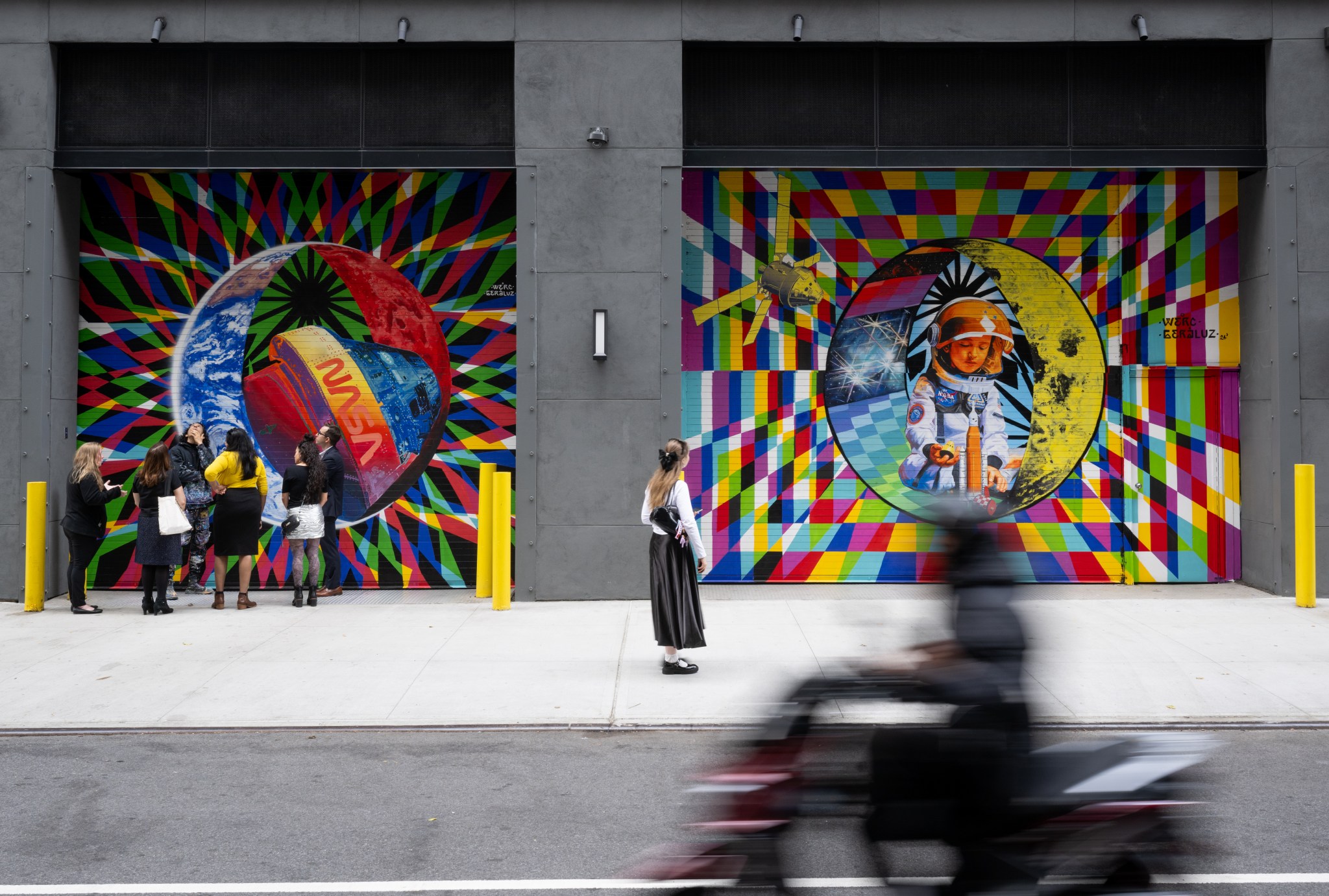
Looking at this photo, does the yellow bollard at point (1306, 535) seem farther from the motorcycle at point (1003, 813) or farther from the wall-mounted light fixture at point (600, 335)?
the motorcycle at point (1003, 813)

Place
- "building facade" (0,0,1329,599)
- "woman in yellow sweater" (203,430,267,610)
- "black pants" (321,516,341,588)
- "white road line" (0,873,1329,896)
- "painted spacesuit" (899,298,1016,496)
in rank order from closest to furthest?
"white road line" (0,873,1329,896) < "woman in yellow sweater" (203,430,267,610) < "building facade" (0,0,1329,599) < "black pants" (321,516,341,588) < "painted spacesuit" (899,298,1016,496)

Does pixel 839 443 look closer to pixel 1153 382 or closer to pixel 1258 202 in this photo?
pixel 1153 382

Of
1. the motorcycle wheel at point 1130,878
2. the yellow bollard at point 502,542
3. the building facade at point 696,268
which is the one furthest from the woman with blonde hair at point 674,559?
the motorcycle wheel at point 1130,878

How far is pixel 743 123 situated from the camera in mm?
12141

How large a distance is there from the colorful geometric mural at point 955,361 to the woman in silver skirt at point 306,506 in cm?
415

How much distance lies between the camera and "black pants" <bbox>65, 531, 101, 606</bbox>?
10.9 meters

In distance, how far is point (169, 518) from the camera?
10.9m

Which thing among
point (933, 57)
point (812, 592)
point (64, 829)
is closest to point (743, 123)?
point (933, 57)

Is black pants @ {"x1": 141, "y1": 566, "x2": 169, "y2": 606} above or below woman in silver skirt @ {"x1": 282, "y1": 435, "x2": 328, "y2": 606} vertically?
below

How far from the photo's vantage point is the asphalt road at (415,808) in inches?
191

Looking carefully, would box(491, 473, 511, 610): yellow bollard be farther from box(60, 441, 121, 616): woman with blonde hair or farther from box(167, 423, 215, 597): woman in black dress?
box(60, 441, 121, 616): woman with blonde hair

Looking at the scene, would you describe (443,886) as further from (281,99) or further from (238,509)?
(281,99)

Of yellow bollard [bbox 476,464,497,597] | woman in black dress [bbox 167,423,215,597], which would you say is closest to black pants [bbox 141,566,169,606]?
woman in black dress [bbox 167,423,215,597]

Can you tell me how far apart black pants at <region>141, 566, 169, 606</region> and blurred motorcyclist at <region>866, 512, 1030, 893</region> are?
30.4 feet
